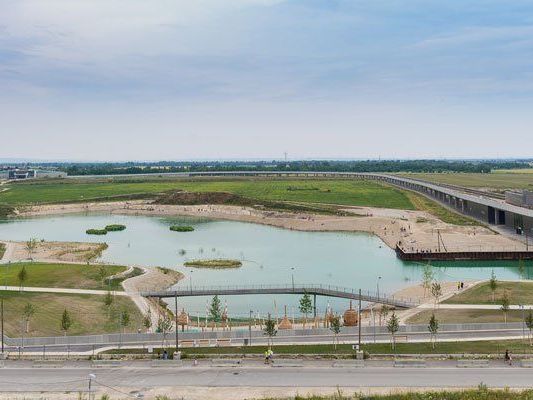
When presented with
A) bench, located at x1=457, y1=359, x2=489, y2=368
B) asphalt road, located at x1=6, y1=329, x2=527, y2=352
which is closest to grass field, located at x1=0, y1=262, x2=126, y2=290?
asphalt road, located at x1=6, y1=329, x2=527, y2=352

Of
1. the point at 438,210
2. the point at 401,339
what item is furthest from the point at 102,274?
the point at 438,210

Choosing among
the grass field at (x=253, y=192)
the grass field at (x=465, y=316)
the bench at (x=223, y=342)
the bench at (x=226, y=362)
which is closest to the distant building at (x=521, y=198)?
the grass field at (x=253, y=192)

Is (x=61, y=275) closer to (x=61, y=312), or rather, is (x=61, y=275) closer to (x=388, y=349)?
(x=61, y=312)

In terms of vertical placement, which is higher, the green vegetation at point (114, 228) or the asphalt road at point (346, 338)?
the green vegetation at point (114, 228)

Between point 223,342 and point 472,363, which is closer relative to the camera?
point 472,363

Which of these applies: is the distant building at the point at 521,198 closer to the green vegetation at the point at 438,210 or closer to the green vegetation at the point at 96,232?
the green vegetation at the point at 438,210

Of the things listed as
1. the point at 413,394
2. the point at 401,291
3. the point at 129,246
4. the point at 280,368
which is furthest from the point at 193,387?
the point at 129,246
